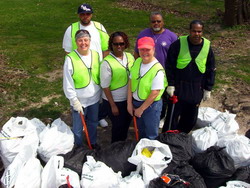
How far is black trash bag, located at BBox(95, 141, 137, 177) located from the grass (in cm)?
184

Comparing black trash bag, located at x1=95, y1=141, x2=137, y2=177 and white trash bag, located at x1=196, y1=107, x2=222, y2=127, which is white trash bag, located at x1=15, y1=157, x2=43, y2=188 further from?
white trash bag, located at x1=196, y1=107, x2=222, y2=127

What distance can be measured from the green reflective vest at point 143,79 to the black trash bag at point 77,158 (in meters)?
0.91

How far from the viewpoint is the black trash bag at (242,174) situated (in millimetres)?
3166

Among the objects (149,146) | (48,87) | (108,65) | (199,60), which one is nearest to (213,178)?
(149,146)

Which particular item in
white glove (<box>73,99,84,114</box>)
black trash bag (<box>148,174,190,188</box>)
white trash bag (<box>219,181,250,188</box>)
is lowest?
white trash bag (<box>219,181,250,188</box>)

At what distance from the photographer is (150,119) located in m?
3.41

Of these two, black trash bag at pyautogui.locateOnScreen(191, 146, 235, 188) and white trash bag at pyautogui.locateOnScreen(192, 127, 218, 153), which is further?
white trash bag at pyautogui.locateOnScreen(192, 127, 218, 153)

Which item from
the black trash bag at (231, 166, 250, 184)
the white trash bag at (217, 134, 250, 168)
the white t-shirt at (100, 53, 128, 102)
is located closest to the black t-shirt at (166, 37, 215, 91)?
the white t-shirt at (100, 53, 128, 102)

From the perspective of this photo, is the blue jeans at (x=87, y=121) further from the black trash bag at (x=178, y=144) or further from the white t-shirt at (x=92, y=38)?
the black trash bag at (x=178, y=144)

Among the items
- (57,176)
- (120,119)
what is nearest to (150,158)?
(120,119)

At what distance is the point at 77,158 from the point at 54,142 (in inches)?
14.8

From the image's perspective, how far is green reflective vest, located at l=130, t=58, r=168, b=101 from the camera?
3137 mm

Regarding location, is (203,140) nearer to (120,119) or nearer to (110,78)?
(120,119)

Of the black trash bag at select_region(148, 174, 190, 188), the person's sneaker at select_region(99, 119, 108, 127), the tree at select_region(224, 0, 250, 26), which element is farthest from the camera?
the tree at select_region(224, 0, 250, 26)
